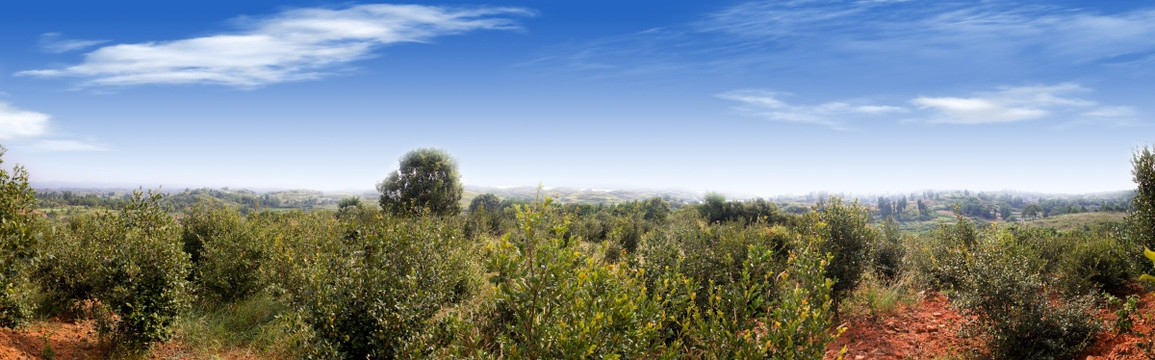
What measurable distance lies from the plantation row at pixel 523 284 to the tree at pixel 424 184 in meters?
16.2

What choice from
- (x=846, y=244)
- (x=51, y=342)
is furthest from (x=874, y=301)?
(x=51, y=342)

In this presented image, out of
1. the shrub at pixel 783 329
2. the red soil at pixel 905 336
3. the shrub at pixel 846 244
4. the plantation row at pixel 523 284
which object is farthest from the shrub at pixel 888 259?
the shrub at pixel 783 329

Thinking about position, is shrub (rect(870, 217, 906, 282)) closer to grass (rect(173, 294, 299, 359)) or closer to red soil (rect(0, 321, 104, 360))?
grass (rect(173, 294, 299, 359))

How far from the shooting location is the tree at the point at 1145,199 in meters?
11.7

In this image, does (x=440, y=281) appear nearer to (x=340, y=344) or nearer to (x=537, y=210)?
(x=340, y=344)

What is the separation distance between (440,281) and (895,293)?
46.7 ft

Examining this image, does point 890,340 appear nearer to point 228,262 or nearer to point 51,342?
point 228,262

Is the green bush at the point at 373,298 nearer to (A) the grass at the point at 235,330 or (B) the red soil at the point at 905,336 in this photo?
(A) the grass at the point at 235,330

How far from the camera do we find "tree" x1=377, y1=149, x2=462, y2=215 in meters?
36.4

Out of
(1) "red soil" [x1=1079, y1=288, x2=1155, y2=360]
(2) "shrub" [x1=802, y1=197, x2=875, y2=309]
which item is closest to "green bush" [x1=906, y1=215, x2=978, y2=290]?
(2) "shrub" [x1=802, y1=197, x2=875, y2=309]

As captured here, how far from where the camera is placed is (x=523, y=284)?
15.6 ft

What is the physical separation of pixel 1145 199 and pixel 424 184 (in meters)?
35.8

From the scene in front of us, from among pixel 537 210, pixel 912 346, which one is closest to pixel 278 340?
pixel 537 210

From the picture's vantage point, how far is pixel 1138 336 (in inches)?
363
